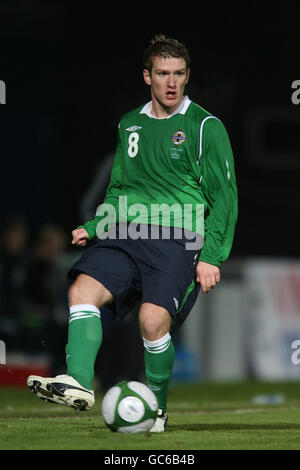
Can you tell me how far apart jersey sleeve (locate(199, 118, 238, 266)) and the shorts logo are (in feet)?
0.38

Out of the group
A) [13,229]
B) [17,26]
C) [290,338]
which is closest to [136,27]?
[13,229]

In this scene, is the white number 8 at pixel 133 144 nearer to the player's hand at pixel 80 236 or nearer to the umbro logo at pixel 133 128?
the umbro logo at pixel 133 128

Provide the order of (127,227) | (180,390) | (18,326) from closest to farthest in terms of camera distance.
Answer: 1. (127,227)
2. (180,390)
3. (18,326)

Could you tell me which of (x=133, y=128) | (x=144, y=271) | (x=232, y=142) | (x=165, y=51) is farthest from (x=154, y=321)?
(x=232, y=142)

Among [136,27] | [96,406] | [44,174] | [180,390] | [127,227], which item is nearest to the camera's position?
[127,227]

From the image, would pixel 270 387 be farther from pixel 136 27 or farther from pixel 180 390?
pixel 136 27

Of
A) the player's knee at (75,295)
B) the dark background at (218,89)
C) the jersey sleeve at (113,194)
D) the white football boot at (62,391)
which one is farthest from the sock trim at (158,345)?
the dark background at (218,89)

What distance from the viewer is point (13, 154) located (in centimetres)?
2006

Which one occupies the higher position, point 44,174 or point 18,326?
point 44,174

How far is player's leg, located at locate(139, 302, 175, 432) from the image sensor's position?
6270 millimetres

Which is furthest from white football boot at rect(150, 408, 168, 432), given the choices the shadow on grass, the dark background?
the dark background

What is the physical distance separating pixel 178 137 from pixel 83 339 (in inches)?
48.0

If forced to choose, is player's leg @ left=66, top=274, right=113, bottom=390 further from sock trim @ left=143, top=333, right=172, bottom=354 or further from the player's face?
the player's face
